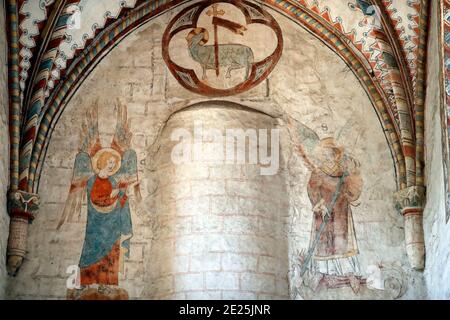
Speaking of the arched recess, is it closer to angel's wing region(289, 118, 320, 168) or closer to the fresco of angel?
the fresco of angel

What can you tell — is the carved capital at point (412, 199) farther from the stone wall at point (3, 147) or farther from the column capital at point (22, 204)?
the stone wall at point (3, 147)

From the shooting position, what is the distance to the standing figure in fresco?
41.8ft

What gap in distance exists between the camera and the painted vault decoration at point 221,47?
13.7 m

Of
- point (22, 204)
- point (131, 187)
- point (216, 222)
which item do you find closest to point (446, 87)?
point (216, 222)

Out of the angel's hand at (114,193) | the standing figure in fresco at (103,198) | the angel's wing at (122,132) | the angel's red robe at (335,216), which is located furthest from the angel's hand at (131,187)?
the angel's red robe at (335,216)

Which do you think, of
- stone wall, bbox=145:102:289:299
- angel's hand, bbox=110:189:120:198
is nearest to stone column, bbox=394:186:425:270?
stone wall, bbox=145:102:289:299

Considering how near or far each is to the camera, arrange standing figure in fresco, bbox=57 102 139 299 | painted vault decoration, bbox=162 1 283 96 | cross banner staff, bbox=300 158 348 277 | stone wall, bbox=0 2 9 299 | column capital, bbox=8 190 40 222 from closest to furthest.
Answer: stone wall, bbox=0 2 9 299
column capital, bbox=8 190 40 222
standing figure in fresco, bbox=57 102 139 299
cross banner staff, bbox=300 158 348 277
painted vault decoration, bbox=162 1 283 96

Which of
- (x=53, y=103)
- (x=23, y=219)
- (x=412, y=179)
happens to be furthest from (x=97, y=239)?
(x=412, y=179)

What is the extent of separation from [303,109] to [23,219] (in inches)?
154

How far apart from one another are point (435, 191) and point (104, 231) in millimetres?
4139

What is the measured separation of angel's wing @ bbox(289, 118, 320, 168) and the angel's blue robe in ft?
7.79

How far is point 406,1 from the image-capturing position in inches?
507
